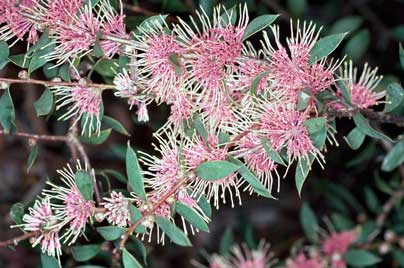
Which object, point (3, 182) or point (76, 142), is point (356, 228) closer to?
point (76, 142)

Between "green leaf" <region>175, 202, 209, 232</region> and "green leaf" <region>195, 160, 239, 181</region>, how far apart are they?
0.06m

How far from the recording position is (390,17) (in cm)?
177

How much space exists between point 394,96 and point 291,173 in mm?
828

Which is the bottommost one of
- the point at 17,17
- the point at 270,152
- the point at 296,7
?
the point at 270,152

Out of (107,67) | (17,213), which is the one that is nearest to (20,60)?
(107,67)

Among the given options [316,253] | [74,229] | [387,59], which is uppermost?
[387,59]

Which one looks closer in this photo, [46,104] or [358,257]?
[46,104]

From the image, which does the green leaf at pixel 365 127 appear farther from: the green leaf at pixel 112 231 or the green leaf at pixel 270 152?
the green leaf at pixel 112 231

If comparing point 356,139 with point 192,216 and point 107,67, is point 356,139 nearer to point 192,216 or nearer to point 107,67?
point 192,216

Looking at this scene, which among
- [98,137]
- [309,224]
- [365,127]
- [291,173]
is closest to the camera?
[365,127]

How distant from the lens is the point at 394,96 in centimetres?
102

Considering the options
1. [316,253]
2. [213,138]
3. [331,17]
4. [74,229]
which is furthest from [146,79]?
[331,17]

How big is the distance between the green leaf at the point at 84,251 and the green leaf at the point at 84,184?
21 cm

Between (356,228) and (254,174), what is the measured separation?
566 millimetres
